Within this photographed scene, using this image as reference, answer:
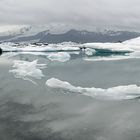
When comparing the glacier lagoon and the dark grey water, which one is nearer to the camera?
the dark grey water

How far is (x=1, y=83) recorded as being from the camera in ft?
79.0

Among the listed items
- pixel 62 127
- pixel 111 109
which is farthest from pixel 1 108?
pixel 111 109

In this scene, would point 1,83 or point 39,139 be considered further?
point 1,83

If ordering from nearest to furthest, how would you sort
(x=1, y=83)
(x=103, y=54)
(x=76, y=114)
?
(x=76, y=114), (x=1, y=83), (x=103, y=54)

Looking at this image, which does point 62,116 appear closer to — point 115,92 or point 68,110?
point 68,110

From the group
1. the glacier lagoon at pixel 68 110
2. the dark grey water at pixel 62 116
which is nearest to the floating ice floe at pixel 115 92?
the glacier lagoon at pixel 68 110

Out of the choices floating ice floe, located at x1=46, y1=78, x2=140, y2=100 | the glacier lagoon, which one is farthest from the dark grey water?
floating ice floe, located at x1=46, y1=78, x2=140, y2=100

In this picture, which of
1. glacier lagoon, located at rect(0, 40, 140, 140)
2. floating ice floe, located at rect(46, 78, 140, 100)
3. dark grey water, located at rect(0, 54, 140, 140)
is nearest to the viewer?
dark grey water, located at rect(0, 54, 140, 140)

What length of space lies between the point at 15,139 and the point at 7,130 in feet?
3.58

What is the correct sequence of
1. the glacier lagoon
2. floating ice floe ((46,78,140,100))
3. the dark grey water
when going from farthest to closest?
1. floating ice floe ((46,78,140,100))
2. the glacier lagoon
3. the dark grey water

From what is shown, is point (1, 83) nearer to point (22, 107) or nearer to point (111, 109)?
point (22, 107)

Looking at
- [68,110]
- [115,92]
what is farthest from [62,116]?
[115,92]

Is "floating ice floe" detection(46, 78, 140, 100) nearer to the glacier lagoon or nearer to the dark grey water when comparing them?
the glacier lagoon

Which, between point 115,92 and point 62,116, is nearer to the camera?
point 62,116
